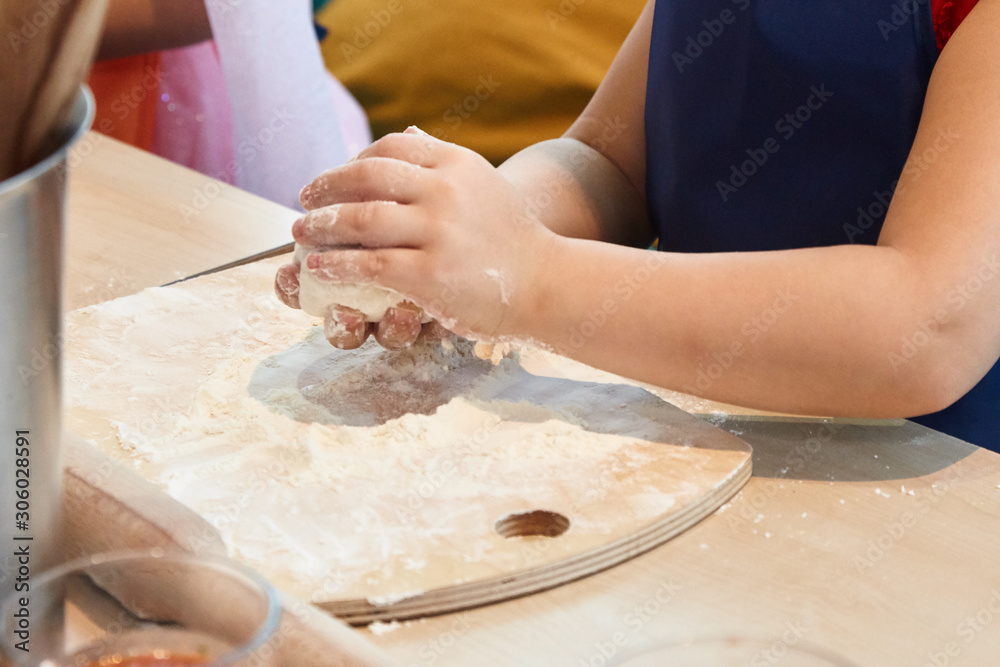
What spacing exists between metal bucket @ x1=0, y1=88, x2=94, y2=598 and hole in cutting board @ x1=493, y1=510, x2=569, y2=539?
0.96ft

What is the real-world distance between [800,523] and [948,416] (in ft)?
1.30

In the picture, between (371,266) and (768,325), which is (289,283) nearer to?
(371,266)

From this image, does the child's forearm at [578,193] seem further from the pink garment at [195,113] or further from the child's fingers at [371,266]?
the pink garment at [195,113]

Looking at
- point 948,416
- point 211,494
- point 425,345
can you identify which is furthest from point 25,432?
point 948,416

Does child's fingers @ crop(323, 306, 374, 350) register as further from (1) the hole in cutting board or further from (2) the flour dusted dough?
(1) the hole in cutting board

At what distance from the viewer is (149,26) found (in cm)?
168

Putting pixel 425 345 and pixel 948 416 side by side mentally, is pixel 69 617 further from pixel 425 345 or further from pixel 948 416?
pixel 948 416

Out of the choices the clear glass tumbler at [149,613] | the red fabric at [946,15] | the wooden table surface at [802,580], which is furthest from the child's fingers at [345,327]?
the red fabric at [946,15]

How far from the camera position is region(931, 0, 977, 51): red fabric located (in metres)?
0.79

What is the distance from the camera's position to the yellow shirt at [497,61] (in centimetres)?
167

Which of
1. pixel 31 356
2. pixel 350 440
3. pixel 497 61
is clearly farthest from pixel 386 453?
pixel 497 61

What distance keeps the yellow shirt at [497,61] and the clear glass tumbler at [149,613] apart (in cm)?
140

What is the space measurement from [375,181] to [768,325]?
32 centimetres

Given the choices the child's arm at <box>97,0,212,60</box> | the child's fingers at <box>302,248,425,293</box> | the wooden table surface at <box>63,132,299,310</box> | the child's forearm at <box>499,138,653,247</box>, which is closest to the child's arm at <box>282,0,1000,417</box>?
the child's fingers at <box>302,248,425,293</box>
